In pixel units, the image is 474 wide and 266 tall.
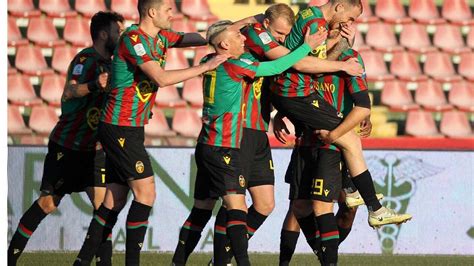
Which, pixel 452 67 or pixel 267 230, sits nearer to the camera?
pixel 267 230

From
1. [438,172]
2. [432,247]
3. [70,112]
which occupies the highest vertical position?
[70,112]

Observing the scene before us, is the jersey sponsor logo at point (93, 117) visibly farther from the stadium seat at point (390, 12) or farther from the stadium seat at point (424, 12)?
the stadium seat at point (424, 12)

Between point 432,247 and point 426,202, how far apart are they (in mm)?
431

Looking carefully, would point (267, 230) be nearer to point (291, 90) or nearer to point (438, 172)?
point (438, 172)

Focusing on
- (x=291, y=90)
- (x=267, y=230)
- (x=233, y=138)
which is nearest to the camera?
(x=233, y=138)

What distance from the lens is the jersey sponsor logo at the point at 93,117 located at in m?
7.91

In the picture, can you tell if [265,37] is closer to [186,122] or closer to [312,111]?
[312,111]

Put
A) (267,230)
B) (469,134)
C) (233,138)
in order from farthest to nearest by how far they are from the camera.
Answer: (469,134), (267,230), (233,138)

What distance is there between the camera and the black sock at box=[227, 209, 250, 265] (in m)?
7.05

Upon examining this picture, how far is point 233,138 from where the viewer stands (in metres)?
7.13

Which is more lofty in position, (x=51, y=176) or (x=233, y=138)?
(x=233, y=138)

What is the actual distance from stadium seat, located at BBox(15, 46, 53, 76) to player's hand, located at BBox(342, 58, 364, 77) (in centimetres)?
515

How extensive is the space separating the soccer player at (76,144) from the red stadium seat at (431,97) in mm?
5027

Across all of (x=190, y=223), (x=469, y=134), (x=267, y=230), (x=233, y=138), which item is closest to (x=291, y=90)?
(x=233, y=138)
